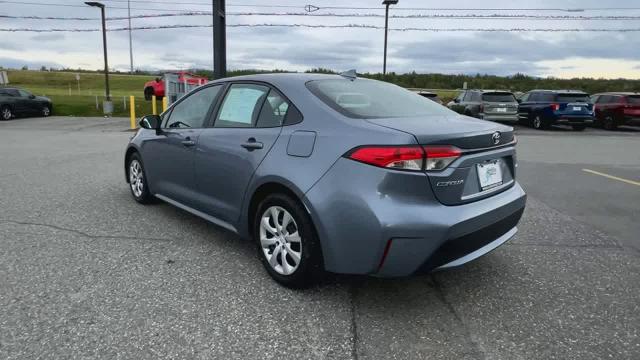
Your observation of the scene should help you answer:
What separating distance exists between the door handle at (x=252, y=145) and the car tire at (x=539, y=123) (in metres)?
17.9

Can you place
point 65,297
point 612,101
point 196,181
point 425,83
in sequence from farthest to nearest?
point 425,83 < point 612,101 < point 196,181 < point 65,297

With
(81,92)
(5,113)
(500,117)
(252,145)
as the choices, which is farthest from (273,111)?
(81,92)

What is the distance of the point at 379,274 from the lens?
281cm

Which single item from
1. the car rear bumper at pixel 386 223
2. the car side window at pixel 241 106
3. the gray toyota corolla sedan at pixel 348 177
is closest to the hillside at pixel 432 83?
the car side window at pixel 241 106

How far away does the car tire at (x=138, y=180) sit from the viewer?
5301mm

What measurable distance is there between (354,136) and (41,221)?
370cm

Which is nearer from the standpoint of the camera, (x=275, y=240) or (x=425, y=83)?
(x=275, y=240)

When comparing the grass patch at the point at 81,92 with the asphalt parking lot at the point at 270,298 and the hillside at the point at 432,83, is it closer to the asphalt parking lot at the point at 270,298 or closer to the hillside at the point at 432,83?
the hillside at the point at 432,83

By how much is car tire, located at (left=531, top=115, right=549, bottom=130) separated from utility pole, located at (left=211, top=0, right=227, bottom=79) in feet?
40.9

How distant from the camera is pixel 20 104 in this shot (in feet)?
71.6

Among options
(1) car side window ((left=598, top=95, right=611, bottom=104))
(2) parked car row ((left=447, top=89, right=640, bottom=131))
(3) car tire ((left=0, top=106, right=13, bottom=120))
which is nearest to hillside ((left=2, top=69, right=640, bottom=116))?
(3) car tire ((left=0, top=106, right=13, bottom=120))

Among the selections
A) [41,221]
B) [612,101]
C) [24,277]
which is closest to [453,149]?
[24,277]

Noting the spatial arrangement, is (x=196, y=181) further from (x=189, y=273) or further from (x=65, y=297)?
(x=65, y=297)

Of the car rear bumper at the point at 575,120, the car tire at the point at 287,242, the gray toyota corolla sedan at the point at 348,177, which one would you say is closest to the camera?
the gray toyota corolla sedan at the point at 348,177
